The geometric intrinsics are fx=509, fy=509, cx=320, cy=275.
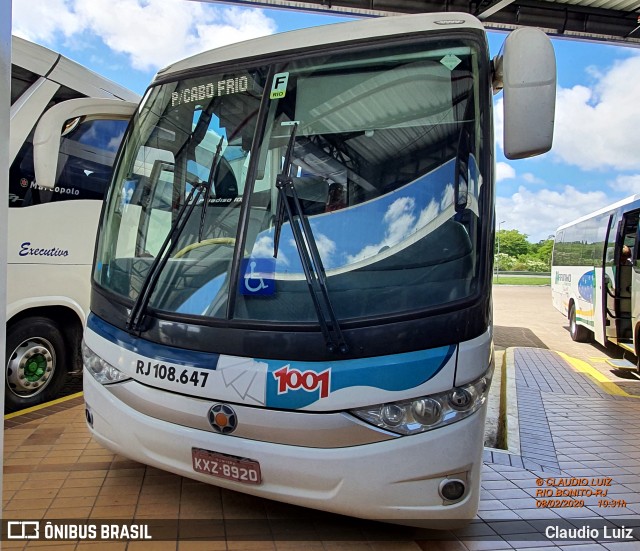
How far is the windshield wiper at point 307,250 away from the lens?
8.34 ft

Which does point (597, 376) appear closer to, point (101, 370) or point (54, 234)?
point (101, 370)

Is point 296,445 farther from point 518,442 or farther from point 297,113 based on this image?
point 518,442

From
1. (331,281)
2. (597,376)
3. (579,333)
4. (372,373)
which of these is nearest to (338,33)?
(331,281)

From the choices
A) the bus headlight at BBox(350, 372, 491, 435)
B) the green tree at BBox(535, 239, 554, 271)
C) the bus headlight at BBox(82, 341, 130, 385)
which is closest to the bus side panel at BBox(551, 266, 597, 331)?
the bus headlight at BBox(350, 372, 491, 435)

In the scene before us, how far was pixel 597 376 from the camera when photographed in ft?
27.4

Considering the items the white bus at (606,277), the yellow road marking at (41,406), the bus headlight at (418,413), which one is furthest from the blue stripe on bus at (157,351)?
the white bus at (606,277)

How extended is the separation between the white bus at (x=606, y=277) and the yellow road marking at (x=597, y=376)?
86 cm

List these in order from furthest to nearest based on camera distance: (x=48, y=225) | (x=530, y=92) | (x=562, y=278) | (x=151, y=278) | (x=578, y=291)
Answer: (x=562, y=278) < (x=578, y=291) < (x=48, y=225) < (x=151, y=278) < (x=530, y=92)

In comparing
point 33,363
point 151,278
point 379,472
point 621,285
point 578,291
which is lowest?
point 33,363

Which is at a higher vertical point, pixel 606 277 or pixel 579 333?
pixel 606 277

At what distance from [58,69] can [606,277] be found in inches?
420

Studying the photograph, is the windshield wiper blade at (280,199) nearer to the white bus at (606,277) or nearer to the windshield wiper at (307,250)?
the windshield wiper at (307,250)

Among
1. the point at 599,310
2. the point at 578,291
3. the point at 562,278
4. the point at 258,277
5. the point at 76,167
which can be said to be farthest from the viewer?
the point at 562,278

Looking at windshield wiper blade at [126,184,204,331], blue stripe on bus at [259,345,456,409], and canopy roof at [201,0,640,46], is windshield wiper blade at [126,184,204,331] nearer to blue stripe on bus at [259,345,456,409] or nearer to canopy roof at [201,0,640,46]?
blue stripe on bus at [259,345,456,409]
